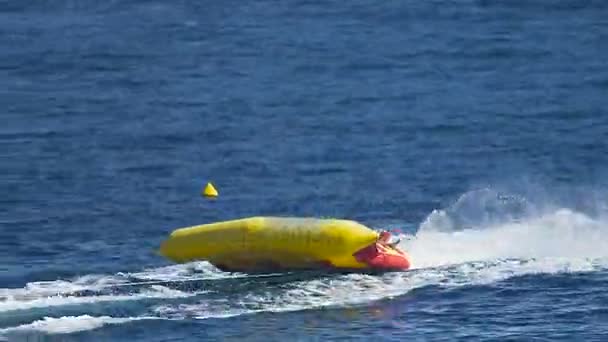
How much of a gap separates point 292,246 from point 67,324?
23.4 feet

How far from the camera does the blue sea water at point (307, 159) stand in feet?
159

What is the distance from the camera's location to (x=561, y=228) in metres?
55.4

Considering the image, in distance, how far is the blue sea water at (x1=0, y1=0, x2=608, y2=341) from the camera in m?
48.3

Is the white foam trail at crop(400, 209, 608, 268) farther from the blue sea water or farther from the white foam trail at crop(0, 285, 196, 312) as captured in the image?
the white foam trail at crop(0, 285, 196, 312)

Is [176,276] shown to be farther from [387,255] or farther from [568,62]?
[568,62]

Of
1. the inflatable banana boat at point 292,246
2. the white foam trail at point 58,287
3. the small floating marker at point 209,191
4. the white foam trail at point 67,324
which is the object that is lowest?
the white foam trail at point 67,324

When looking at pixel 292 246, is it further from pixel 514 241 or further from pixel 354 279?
pixel 514 241

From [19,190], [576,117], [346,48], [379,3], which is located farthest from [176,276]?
[379,3]

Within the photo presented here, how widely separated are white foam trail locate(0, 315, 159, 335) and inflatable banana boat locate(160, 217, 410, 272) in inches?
177

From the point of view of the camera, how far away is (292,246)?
5069cm

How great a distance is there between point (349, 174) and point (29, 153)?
37.6 feet

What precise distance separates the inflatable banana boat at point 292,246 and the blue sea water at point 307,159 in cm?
45

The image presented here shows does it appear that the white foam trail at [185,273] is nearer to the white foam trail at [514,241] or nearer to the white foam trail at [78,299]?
the white foam trail at [78,299]

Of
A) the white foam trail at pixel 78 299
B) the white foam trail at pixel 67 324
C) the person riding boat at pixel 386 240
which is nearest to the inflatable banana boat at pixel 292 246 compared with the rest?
the person riding boat at pixel 386 240
